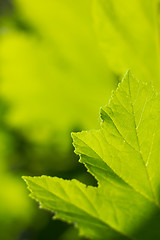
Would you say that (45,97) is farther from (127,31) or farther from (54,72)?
(127,31)

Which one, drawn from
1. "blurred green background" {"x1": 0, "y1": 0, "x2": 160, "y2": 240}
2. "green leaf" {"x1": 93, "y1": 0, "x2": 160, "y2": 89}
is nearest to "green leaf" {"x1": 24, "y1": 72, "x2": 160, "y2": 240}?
"green leaf" {"x1": 93, "y1": 0, "x2": 160, "y2": 89}

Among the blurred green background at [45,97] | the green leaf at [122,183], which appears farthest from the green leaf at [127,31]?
the blurred green background at [45,97]

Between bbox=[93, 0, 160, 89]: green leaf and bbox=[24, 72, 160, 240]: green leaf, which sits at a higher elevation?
bbox=[93, 0, 160, 89]: green leaf

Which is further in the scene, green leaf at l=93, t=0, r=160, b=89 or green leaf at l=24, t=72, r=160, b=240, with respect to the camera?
green leaf at l=93, t=0, r=160, b=89

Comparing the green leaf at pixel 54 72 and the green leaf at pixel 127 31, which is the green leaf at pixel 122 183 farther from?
the green leaf at pixel 54 72

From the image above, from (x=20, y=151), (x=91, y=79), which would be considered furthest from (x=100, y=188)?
(x=20, y=151)

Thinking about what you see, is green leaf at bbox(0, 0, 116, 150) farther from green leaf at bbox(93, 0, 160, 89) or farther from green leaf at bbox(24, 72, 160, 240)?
green leaf at bbox(24, 72, 160, 240)
